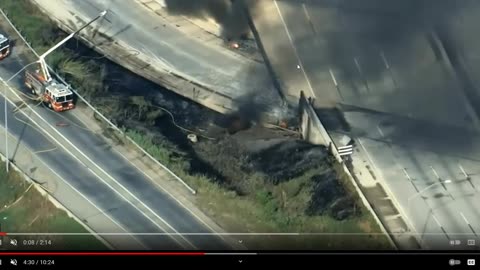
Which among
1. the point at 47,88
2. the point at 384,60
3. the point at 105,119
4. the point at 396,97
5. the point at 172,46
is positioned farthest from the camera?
the point at 172,46

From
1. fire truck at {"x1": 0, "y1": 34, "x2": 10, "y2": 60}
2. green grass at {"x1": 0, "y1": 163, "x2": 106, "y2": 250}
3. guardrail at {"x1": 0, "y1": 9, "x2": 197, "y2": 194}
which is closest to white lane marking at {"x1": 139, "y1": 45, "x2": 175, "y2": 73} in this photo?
guardrail at {"x1": 0, "y1": 9, "x2": 197, "y2": 194}

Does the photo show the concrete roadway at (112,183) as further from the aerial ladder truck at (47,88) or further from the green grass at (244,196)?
the green grass at (244,196)

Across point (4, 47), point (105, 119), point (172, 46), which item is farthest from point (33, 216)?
point (172, 46)

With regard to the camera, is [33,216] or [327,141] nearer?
[33,216]

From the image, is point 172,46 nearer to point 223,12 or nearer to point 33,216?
point 223,12
